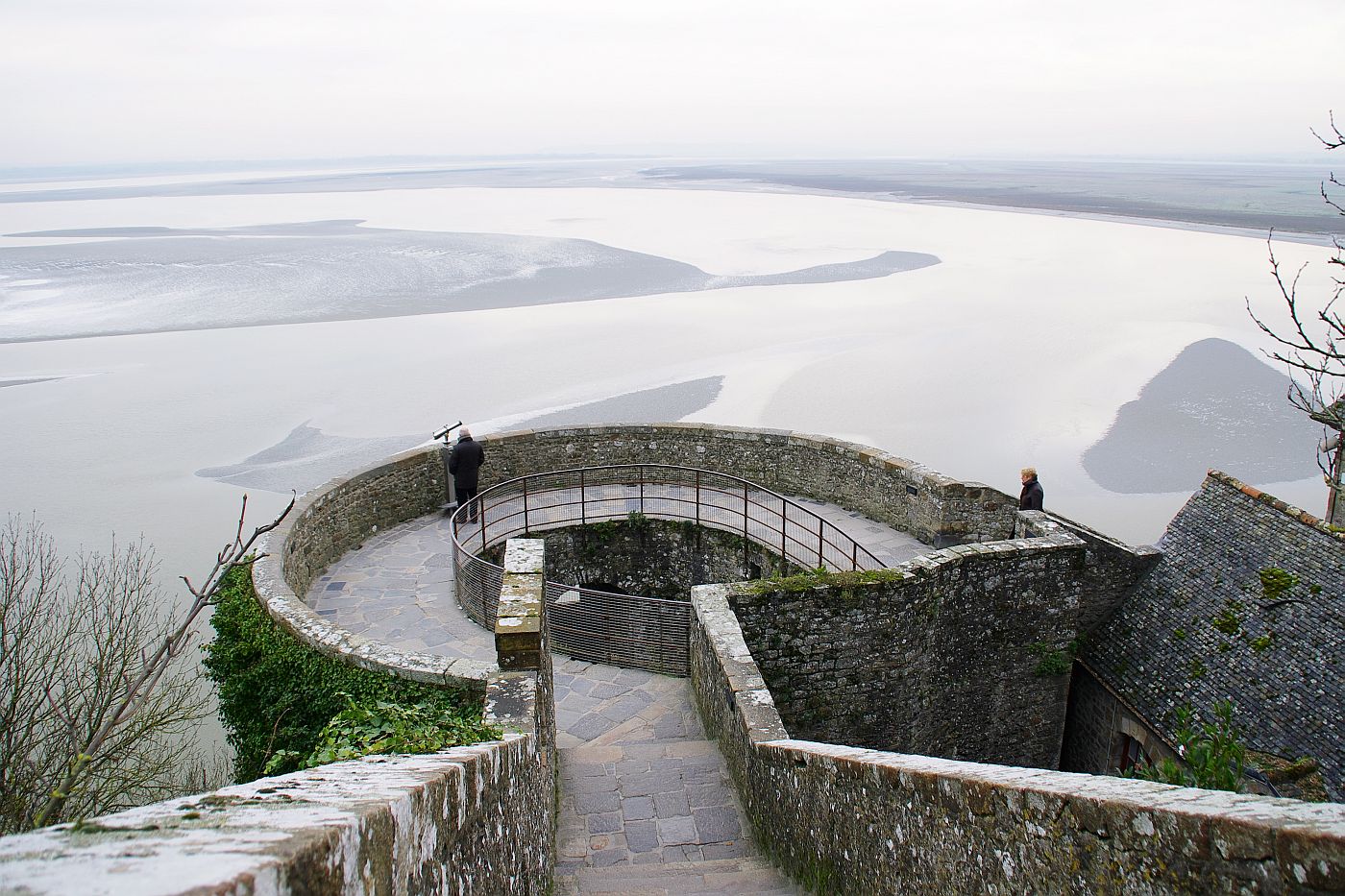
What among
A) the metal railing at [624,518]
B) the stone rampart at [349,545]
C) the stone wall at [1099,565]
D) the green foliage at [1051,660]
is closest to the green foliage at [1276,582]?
the stone wall at [1099,565]

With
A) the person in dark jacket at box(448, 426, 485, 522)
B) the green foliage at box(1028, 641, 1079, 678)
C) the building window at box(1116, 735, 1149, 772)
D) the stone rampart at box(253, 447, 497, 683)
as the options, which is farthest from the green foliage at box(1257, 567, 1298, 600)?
the person in dark jacket at box(448, 426, 485, 522)

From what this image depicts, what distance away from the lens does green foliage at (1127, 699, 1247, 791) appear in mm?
7016

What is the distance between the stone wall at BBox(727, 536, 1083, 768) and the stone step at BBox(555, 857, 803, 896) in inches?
103

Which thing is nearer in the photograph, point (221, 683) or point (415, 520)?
point (221, 683)

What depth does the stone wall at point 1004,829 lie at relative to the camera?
253cm

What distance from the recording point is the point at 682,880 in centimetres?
609

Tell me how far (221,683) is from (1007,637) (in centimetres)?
830

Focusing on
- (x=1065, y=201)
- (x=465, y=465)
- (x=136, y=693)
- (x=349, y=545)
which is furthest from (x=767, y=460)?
(x=1065, y=201)

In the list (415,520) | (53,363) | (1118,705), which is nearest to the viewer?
(1118,705)

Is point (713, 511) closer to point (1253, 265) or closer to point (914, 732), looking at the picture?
point (914, 732)

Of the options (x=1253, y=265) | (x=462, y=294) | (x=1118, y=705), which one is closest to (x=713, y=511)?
(x=1118, y=705)

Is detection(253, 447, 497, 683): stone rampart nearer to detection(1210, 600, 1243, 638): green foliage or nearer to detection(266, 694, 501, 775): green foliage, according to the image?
detection(266, 694, 501, 775): green foliage

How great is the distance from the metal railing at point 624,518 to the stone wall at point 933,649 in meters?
1.04

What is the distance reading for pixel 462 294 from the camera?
4384 cm
